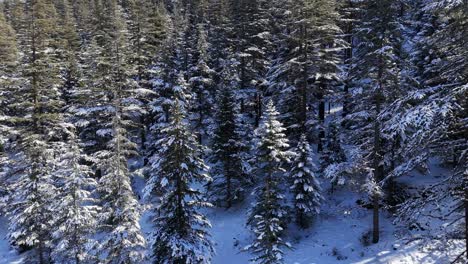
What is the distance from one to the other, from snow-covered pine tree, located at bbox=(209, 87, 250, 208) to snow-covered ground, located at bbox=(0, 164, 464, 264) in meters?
2.36

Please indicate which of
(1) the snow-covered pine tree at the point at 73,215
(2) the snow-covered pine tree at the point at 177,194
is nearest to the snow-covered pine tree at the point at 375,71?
(2) the snow-covered pine tree at the point at 177,194

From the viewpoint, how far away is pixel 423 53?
112 feet

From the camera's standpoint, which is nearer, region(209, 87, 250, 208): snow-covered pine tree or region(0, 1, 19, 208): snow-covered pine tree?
region(209, 87, 250, 208): snow-covered pine tree

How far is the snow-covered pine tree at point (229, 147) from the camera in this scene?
96.7 feet

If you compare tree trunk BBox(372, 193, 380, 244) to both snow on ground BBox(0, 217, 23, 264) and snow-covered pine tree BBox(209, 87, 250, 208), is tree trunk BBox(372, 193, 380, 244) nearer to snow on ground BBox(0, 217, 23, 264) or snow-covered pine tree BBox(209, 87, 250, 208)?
snow-covered pine tree BBox(209, 87, 250, 208)

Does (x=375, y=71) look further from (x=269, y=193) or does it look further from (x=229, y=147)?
(x=229, y=147)

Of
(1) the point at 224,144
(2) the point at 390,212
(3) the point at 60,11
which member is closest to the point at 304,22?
(1) the point at 224,144

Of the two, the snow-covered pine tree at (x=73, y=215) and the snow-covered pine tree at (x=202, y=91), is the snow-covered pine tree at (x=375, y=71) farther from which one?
the snow-covered pine tree at (x=202, y=91)

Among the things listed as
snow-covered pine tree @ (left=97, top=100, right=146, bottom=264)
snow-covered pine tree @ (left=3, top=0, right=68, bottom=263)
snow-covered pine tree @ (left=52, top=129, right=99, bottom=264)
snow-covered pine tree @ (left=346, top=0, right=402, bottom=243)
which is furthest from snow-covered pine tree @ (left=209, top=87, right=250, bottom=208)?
snow-covered pine tree @ (left=3, top=0, right=68, bottom=263)

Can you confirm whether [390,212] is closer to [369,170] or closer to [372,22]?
[369,170]

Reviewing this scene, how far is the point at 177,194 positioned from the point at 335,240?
11.9 m

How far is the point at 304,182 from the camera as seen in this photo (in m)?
26.1

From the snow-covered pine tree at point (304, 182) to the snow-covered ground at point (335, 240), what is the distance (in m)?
1.92

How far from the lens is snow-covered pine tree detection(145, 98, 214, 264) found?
19.3 meters
